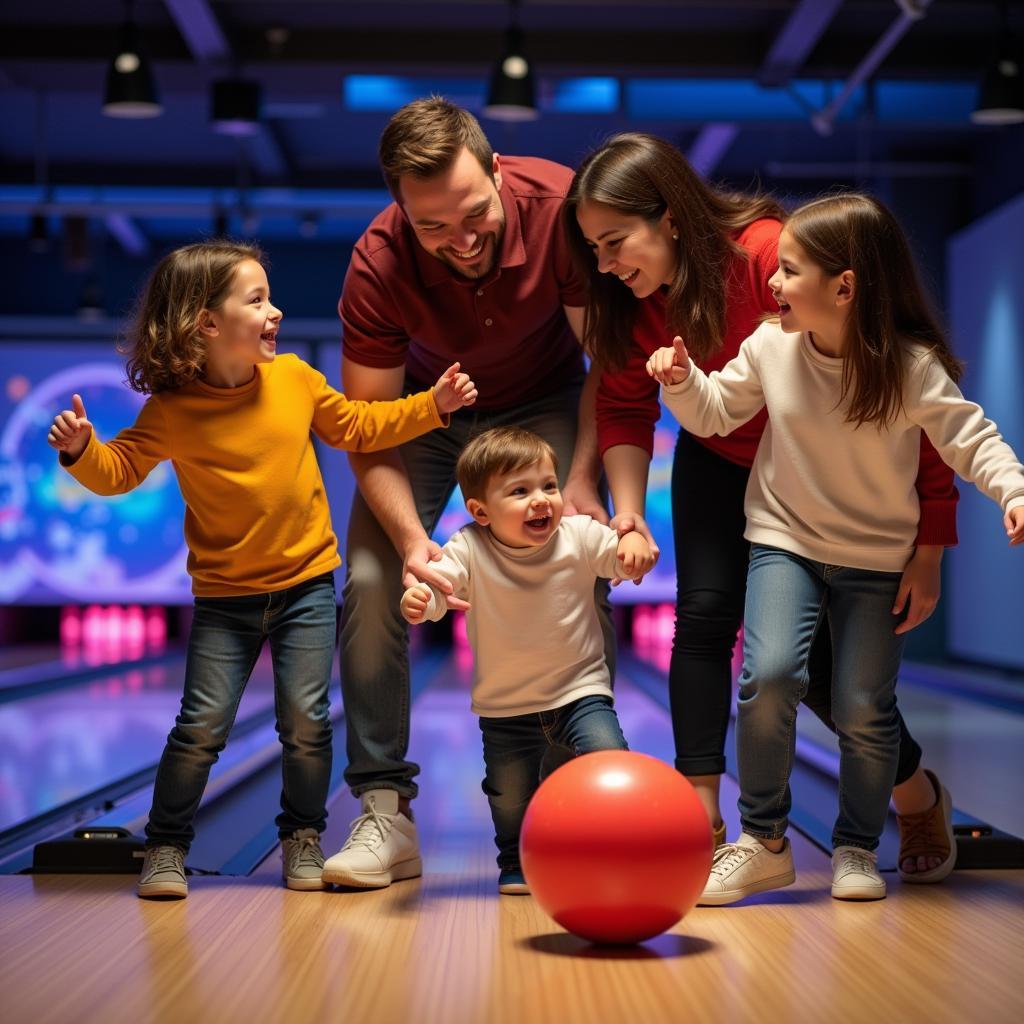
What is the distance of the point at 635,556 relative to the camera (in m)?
2.33

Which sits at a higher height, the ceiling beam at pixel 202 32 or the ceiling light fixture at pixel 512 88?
the ceiling beam at pixel 202 32

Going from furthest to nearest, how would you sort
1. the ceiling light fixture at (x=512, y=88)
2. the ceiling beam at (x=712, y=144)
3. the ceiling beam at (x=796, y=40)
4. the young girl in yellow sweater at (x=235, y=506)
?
the ceiling beam at (x=712, y=144)
the ceiling beam at (x=796, y=40)
the ceiling light fixture at (x=512, y=88)
the young girl in yellow sweater at (x=235, y=506)

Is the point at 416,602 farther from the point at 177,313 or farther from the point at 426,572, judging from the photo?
the point at 177,313

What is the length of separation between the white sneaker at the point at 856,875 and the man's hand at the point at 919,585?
353mm

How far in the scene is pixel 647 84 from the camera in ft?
24.6

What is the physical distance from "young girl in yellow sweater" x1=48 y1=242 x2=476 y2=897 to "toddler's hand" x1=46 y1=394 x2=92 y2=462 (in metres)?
0.10

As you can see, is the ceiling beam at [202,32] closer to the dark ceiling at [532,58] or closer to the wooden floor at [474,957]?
the dark ceiling at [532,58]

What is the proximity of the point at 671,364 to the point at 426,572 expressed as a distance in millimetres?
503

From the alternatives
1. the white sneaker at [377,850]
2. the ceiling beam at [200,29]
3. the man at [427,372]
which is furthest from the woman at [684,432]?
the ceiling beam at [200,29]

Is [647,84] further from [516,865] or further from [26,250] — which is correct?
[516,865]

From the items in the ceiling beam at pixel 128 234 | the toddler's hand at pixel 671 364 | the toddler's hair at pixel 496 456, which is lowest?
the toddler's hair at pixel 496 456

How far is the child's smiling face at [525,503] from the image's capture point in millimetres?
2322

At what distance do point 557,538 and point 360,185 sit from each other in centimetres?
694

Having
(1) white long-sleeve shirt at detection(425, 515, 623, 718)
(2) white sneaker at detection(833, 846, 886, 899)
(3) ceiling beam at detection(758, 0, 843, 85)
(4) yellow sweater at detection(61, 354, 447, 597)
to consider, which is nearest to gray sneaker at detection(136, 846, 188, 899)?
(4) yellow sweater at detection(61, 354, 447, 597)
